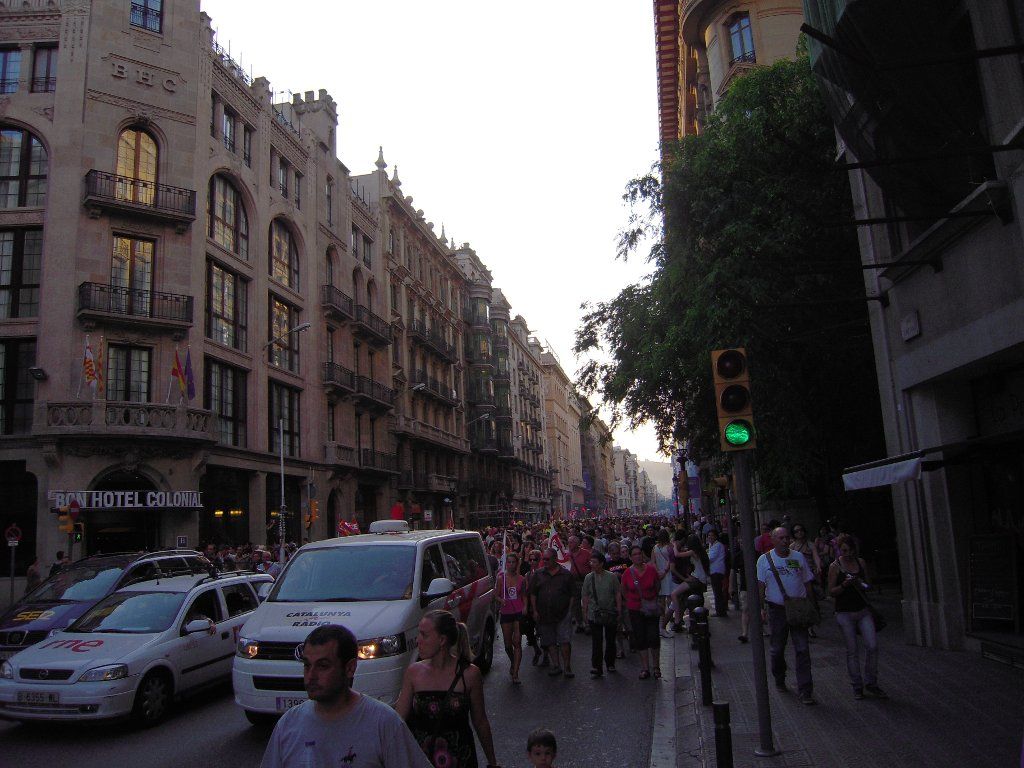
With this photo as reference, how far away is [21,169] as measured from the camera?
86.5 ft

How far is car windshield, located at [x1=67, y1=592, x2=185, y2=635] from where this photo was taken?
9375 millimetres

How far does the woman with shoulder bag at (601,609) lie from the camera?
35.6 feet

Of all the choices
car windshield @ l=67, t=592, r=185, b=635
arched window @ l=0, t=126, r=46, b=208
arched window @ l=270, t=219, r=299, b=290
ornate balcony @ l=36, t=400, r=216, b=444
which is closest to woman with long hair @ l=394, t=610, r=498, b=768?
car windshield @ l=67, t=592, r=185, b=635

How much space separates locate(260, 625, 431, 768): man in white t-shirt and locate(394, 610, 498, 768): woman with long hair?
131 centimetres

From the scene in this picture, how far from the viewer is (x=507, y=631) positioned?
10977mm

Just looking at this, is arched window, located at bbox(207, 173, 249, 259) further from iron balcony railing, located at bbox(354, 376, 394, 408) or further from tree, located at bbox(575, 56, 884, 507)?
tree, located at bbox(575, 56, 884, 507)

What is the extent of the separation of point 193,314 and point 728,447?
79.2ft

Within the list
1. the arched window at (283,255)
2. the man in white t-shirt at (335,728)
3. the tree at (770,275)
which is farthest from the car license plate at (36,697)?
the arched window at (283,255)

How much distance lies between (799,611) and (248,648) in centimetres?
588

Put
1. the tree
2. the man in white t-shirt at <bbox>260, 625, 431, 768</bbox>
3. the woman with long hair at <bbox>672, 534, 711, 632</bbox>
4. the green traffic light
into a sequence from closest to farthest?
1. the man in white t-shirt at <bbox>260, 625, 431, 768</bbox>
2. the green traffic light
3. the woman with long hair at <bbox>672, 534, 711, 632</bbox>
4. the tree

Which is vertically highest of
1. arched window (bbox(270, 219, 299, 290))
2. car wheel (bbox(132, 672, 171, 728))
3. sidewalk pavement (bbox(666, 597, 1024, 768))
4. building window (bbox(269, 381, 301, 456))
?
arched window (bbox(270, 219, 299, 290))

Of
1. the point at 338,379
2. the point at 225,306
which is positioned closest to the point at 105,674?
the point at 225,306

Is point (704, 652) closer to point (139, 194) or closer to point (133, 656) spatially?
point (133, 656)

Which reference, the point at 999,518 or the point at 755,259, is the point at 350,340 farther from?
the point at 999,518
